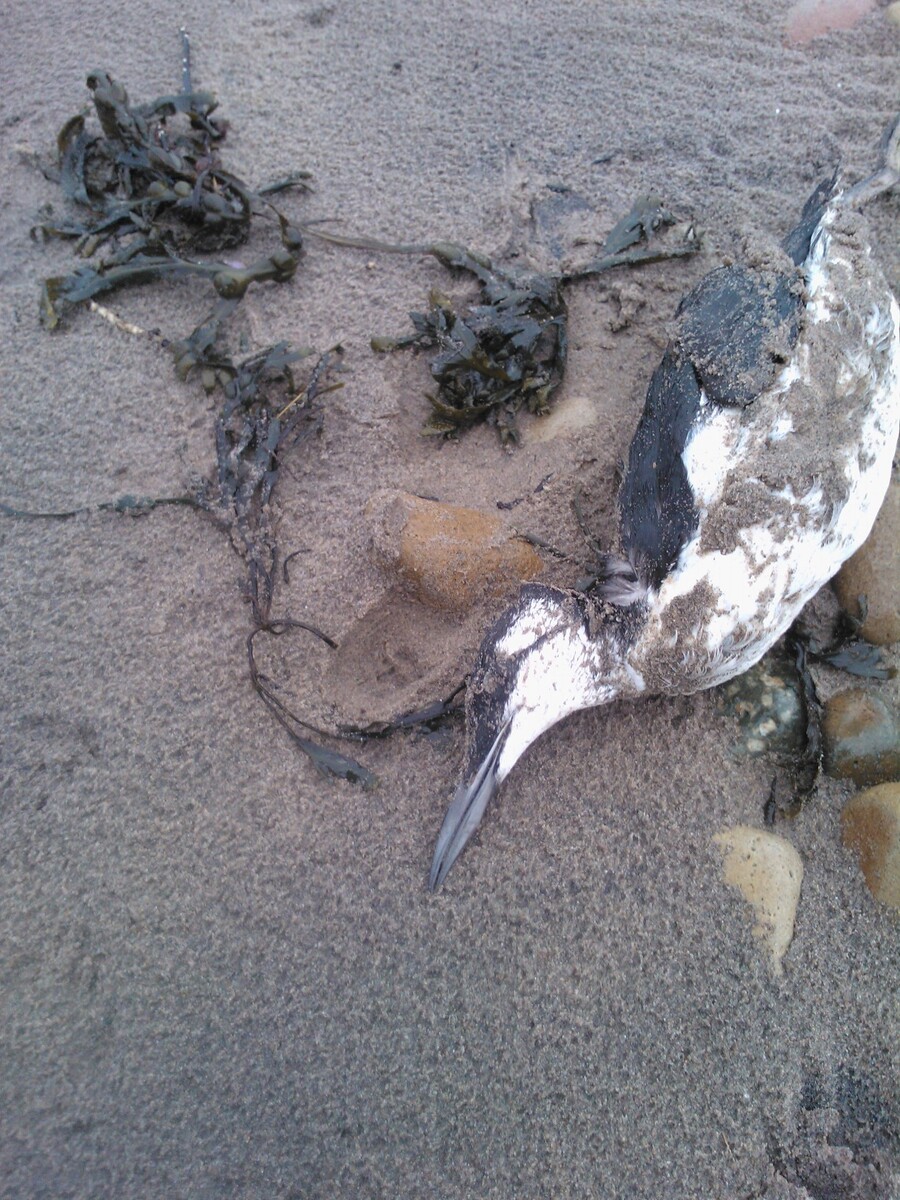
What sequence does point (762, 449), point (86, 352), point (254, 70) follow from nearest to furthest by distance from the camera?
point (762, 449), point (86, 352), point (254, 70)

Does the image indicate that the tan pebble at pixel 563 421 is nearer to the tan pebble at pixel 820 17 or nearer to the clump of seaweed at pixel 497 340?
the clump of seaweed at pixel 497 340

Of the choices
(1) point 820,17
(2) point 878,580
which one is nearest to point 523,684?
(2) point 878,580

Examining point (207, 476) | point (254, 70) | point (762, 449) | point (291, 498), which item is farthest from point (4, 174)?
point (762, 449)

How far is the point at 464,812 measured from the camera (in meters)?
1.85

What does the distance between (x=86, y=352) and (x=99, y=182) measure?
88 cm

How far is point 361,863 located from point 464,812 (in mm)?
285

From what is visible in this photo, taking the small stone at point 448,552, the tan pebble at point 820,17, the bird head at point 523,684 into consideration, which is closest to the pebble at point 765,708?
the bird head at point 523,684

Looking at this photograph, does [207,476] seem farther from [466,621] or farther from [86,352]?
[466,621]

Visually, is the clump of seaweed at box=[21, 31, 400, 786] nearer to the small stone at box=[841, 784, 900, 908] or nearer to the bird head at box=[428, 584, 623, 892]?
the bird head at box=[428, 584, 623, 892]

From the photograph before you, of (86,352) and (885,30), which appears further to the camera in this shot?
(885,30)

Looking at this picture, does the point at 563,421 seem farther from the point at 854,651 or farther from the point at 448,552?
the point at 854,651

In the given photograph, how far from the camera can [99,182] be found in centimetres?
303

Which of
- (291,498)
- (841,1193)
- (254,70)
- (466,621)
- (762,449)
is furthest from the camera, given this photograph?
(254,70)

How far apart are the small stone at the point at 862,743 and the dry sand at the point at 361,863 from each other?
8 centimetres
